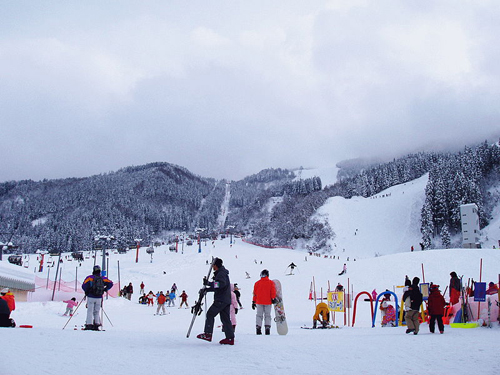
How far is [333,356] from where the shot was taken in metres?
6.42

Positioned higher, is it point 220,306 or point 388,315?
point 220,306

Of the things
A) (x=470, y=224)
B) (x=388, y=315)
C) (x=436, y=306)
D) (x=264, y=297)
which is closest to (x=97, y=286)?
(x=264, y=297)

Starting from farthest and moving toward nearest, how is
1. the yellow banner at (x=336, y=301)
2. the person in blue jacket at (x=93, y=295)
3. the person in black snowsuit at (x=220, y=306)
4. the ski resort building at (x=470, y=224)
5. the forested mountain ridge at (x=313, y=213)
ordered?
1. the forested mountain ridge at (x=313, y=213)
2. the ski resort building at (x=470, y=224)
3. the yellow banner at (x=336, y=301)
4. the person in blue jacket at (x=93, y=295)
5. the person in black snowsuit at (x=220, y=306)

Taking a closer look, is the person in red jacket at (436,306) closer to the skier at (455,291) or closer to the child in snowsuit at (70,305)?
the skier at (455,291)

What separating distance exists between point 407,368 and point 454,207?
8359 cm

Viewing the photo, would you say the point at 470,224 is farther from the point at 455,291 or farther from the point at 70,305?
the point at 70,305

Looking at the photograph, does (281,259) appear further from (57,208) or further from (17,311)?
(57,208)

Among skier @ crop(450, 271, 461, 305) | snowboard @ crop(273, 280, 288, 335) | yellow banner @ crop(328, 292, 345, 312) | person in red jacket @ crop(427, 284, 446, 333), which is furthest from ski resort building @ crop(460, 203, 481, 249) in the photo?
snowboard @ crop(273, 280, 288, 335)

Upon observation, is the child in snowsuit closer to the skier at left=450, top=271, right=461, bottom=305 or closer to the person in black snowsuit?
the person in black snowsuit

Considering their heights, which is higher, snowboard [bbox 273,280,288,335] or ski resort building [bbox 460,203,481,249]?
ski resort building [bbox 460,203,481,249]

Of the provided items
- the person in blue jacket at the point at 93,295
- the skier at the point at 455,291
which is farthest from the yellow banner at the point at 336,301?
the person in blue jacket at the point at 93,295

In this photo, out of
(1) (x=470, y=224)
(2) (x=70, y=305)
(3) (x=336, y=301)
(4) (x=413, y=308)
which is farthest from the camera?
(1) (x=470, y=224)

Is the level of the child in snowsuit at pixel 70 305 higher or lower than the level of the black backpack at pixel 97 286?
lower

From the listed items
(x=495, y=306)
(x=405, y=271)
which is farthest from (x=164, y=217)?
(x=495, y=306)
